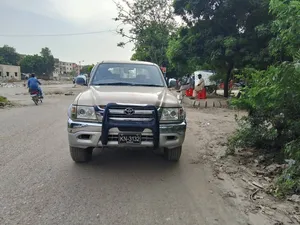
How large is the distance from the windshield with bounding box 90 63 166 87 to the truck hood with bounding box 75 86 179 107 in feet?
1.90

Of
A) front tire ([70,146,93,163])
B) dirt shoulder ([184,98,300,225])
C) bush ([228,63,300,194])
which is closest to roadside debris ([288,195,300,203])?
dirt shoulder ([184,98,300,225])

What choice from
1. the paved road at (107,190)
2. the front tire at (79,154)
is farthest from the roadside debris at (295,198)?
the front tire at (79,154)

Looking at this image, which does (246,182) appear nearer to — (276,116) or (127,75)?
(276,116)

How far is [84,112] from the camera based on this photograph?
3.97 m

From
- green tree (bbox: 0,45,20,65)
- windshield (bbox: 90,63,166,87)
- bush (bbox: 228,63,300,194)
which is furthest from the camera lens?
green tree (bbox: 0,45,20,65)

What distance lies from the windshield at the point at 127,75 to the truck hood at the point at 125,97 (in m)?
0.58

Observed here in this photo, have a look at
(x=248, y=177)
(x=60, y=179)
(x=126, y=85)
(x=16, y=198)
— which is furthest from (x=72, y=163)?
(x=248, y=177)

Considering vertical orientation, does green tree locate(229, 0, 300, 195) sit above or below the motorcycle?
above

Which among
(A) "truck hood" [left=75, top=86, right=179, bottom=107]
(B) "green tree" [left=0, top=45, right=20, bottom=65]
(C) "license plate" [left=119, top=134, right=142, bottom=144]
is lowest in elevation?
(C) "license plate" [left=119, top=134, right=142, bottom=144]

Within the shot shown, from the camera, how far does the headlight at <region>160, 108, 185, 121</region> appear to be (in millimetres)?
4035

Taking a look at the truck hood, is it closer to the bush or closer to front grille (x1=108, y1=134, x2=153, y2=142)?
front grille (x1=108, y1=134, x2=153, y2=142)

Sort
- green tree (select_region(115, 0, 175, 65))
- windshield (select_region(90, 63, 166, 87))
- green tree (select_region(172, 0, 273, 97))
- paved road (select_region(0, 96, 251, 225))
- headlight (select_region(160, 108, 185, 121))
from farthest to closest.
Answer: green tree (select_region(115, 0, 175, 65))
green tree (select_region(172, 0, 273, 97))
windshield (select_region(90, 63, 166, 87))
headlight (select_region(160, 108, 185, 121))
paved road (select_region(0, 96, 251, 225))

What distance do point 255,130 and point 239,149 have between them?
572 millimetres

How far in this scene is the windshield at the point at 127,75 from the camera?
202 inches
